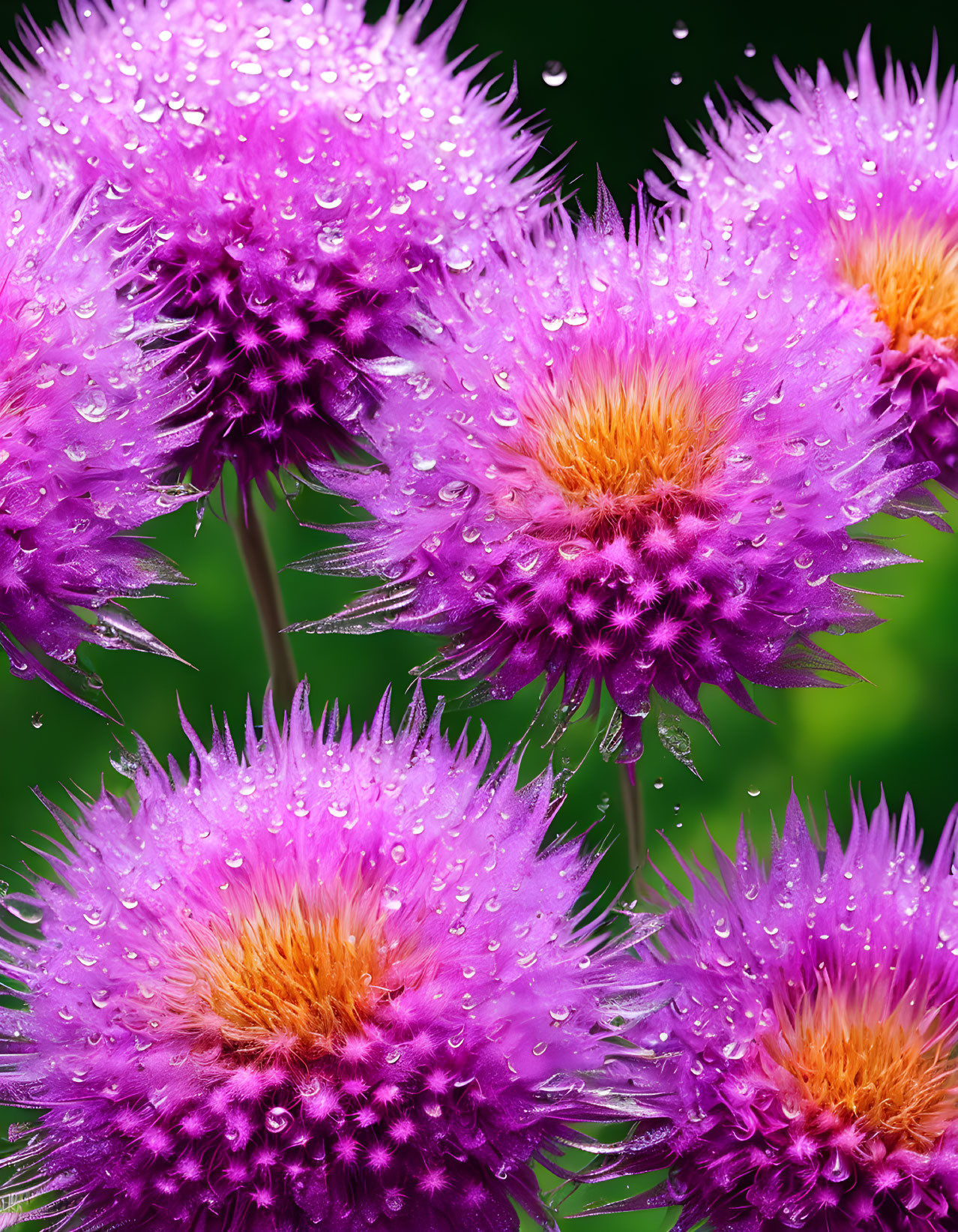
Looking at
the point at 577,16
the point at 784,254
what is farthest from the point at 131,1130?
the point at 577,16

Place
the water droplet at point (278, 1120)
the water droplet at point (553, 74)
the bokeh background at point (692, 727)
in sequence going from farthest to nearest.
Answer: the bokeh background at point (692, 727)
the water droplet at point (553, 74)
the water droplet at point (278, 1120)

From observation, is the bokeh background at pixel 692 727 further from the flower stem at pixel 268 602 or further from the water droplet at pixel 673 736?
the water droplet at pixel 673 736

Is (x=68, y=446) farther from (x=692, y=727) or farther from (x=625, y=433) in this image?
(x=692, y=727)

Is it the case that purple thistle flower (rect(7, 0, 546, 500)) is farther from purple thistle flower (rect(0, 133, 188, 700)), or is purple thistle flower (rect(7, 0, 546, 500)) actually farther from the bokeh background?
the bokeh background

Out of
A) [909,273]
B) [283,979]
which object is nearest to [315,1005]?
[283,979]

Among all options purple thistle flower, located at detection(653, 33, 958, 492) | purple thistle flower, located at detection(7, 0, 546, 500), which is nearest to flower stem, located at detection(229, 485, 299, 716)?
purple thistle flower, located at detection(7, 0, 546, 500)

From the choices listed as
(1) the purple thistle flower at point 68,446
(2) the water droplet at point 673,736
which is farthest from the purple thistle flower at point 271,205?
(2) the water droplet at point 673,736
